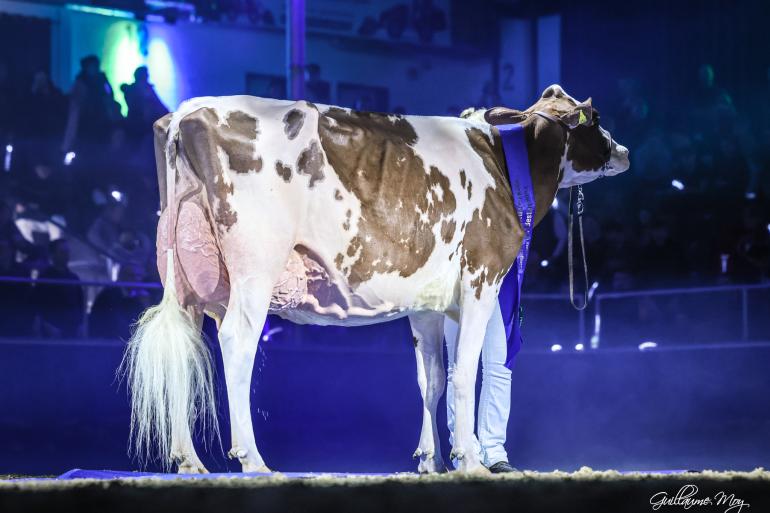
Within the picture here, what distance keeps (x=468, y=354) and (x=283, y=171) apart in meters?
1.11

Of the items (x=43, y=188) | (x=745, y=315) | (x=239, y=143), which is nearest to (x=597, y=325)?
(x=745, y=315)

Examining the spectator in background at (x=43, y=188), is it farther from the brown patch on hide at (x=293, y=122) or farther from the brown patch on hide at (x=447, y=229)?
the brown patch on hide at (x=447, y=229)

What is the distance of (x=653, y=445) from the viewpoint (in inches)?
265

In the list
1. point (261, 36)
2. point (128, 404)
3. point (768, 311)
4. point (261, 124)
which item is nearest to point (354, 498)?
point (261, 124)

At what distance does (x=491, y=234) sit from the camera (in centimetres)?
462

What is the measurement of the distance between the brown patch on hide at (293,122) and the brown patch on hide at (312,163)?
0.27 feet

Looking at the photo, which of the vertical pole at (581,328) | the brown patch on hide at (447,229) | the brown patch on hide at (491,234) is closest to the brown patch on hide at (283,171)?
the brown patch on hide at (447,229)

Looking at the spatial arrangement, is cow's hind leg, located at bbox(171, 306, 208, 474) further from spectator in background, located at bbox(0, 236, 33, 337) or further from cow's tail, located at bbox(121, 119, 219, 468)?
spectator in background, located at bbox(0, 236, 33, 337)

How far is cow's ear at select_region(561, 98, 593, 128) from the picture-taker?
16.3 feet

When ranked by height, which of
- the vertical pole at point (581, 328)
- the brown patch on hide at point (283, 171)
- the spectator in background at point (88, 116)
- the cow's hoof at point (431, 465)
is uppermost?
the spectator in background at point (88, 116)

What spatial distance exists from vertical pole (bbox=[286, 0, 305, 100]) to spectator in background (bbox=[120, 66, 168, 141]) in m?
1.55

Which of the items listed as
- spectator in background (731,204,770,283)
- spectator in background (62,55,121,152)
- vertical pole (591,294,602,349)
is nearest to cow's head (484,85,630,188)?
vertical pole (591,294,602,349)

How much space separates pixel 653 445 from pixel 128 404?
3.22 metres

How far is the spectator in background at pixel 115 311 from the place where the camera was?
6.59 m
